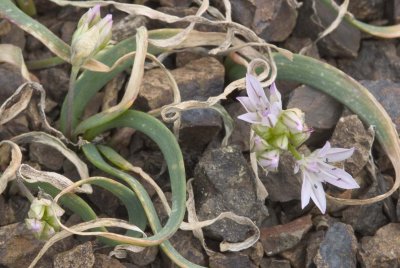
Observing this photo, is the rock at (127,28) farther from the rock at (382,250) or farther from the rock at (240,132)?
the rock at (382,250)

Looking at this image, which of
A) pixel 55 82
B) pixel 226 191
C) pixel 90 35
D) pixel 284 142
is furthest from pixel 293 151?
pixel 55 82

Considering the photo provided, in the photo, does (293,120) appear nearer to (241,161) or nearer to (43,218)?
(241,161)

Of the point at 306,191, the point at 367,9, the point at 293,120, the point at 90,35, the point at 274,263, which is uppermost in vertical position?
the point at 90,35

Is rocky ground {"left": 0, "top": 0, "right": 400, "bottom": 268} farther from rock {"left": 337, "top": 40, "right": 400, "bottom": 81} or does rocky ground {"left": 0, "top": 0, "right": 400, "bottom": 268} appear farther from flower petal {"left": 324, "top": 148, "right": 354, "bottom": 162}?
flower petal {"left": 324, "top": 148, "right": 354, "bottom": 162}

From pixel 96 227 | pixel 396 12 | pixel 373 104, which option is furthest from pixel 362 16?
pixel 96 227

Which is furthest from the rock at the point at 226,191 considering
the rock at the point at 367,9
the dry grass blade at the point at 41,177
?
the rock at the point at 367,9

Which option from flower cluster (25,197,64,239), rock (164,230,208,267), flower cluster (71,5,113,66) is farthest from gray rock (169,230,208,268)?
flower cluster (71,5,113,66)

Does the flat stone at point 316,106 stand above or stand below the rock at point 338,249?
above

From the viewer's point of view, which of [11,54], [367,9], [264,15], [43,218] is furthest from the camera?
[367,9]
